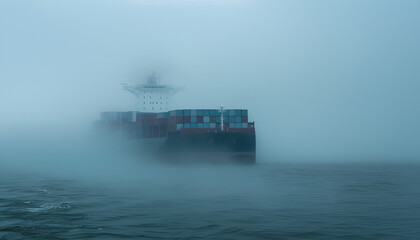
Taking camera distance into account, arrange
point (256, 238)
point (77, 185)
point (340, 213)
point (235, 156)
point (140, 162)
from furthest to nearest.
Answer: point (140, 162), point (235, 156), point (77, 185), point (340, 213), point (256, 238)

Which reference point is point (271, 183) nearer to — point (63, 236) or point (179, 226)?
point (179, 226)

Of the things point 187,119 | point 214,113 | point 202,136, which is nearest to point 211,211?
point 202,136

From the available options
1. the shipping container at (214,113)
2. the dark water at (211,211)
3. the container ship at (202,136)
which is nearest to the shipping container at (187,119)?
the container ship at (202,136)

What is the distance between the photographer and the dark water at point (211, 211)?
13.0m

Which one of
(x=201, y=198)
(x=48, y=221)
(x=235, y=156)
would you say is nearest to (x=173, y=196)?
(x=201, y=198)

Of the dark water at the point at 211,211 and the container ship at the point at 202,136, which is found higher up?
the container ship at the point at 202,136

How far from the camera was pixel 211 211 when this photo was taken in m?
16.7

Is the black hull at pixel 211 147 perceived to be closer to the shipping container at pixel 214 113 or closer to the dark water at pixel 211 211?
the shipping container at pixel 214 113

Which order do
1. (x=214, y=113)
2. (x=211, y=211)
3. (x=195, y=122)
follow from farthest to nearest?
1. (x=214, y=113)
2. (x=195, y=122)
3. (x=211, y=211)

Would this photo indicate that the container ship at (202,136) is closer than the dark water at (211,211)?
No

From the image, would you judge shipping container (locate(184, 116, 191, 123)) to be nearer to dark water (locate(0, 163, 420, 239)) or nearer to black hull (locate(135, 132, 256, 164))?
black hull (locate(135, 132, 256, 164))

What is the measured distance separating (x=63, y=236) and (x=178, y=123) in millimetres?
30349

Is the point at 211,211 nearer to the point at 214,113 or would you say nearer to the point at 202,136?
the point at 202,136

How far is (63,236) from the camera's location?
12656 millimetres
